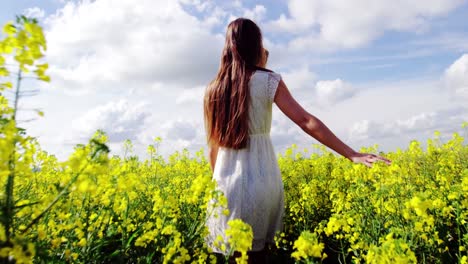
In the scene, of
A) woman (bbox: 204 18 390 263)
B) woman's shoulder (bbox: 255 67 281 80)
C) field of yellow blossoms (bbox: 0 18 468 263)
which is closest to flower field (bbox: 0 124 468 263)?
field of yellow blossoms (bbox: 0 18 468 263)

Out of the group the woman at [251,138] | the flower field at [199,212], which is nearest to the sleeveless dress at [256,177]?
the woman at [251,138]

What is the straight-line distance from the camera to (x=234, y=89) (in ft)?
8.63

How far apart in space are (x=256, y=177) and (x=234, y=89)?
56 centimetres

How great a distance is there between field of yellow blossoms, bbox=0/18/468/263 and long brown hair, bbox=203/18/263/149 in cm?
46

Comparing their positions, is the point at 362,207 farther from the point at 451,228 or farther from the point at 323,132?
the point at 323,132

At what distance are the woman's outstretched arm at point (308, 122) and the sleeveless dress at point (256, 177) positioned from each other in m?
0.06

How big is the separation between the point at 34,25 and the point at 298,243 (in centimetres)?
125

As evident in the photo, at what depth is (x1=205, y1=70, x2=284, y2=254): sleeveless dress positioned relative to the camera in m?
2.56

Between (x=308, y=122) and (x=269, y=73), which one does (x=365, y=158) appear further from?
(x=269, y=73)

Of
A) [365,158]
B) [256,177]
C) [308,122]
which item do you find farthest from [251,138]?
[365,158]

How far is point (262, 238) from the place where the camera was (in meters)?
2.66

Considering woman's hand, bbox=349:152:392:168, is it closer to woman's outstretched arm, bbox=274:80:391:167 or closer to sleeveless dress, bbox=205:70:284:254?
woman's outstretched arm, bbox=274:80:391:167

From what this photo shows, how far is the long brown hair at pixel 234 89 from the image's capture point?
2607mm

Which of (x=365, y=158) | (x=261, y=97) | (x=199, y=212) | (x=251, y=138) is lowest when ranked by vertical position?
(x=199, y=212)
